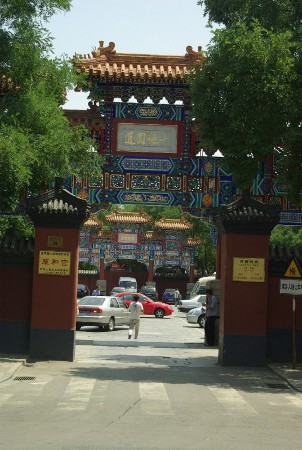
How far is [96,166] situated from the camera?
73.7 ft

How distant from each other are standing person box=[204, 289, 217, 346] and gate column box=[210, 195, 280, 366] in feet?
16.7

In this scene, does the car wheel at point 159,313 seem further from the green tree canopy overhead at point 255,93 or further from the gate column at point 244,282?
the green tree canopy overhead at point 255,93

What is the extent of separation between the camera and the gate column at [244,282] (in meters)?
19.6

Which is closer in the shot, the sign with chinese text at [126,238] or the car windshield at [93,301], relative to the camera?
the car windshield at [93,301]

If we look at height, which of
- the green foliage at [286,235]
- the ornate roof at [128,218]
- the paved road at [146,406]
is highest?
the ornate roof at [128,218]

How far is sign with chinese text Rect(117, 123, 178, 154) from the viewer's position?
23344 mm

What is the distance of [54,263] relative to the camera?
64.3ft

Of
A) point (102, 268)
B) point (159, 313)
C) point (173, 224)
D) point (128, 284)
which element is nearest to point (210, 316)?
point (159, 313)

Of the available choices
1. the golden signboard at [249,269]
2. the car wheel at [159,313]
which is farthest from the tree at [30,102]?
the car wheel at [159,313]

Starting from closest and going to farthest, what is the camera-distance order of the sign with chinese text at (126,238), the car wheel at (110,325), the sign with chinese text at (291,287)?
1. the sign with chinese text at (291,287)
2. the car wheel at (110,325)
3. the sign with chinese text at (126,238)

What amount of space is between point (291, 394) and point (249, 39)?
7.22 m

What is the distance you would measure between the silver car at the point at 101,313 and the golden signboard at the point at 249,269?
43.8 ft

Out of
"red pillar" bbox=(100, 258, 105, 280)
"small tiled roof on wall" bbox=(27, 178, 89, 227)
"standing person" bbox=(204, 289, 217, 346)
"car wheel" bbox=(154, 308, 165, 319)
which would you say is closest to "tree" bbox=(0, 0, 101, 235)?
"small tiled roof on wall" bbox=(27, 178, 89, 227)

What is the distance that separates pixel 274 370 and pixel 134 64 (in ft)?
34.0
